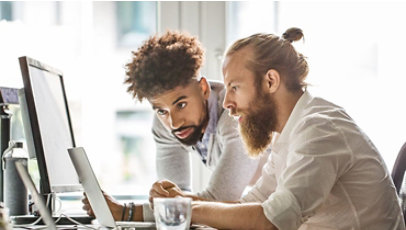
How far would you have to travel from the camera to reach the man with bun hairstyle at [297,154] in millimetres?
1396

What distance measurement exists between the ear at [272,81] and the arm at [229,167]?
46cm

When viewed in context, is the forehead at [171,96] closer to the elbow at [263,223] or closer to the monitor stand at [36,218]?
the monitor stand at [36,218]

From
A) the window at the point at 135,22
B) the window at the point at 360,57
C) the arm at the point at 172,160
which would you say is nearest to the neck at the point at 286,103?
the arm at the point at 172,160

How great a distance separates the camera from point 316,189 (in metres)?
1.39

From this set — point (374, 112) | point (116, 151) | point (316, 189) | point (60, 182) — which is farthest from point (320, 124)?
point (116, 151)

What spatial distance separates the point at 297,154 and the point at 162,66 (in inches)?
31.2

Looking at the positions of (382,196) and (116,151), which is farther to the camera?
(116,151)

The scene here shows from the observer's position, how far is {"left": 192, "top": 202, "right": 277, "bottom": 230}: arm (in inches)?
56.4

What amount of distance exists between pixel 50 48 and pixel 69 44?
87 mm

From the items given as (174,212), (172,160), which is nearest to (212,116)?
(172,160)

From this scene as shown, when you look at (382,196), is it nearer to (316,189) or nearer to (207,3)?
(316,189)

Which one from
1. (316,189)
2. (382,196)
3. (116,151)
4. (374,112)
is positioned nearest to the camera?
(316,189)

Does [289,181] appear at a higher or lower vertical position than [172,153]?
Result: higher

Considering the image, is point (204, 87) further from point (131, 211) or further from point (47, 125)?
point (47, 125)
